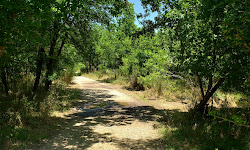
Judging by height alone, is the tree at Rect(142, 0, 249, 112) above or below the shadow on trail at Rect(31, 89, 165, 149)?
above

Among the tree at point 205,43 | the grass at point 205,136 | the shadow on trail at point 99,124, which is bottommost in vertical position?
the shadow on trail at point 99,124

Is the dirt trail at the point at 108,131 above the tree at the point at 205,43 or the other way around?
the other way around

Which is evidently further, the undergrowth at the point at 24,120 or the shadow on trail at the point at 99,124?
the shadow on trail at the point at 99,124

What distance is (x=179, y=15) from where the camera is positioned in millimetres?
5762

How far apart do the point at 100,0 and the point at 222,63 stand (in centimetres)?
492

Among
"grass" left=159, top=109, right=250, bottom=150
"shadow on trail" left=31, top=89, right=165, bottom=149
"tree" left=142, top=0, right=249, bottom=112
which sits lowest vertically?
"shadow on trail" left=31, top=89, right=165, bottom=149

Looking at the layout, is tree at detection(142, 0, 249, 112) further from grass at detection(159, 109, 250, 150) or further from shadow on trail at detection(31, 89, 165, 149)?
shadow on trail at detection(31, 89, 165, 149)


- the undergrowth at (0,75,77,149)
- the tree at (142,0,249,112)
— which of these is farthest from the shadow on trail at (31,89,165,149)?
the tree at (142,0,249,112)

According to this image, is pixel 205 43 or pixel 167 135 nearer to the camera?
pixel 205 43

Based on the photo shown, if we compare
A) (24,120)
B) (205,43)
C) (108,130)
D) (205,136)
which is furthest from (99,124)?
(205,43)

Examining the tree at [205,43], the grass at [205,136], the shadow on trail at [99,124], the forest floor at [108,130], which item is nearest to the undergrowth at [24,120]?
the forest floor at [108,130]

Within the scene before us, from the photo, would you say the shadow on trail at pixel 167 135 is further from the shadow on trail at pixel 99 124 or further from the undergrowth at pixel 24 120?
the undergrowth at pixel 24 120

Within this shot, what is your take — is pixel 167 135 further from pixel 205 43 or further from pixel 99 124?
pixel 205 43

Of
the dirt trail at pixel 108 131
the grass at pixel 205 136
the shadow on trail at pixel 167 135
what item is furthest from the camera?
the dirt trail at pixel 108 131
